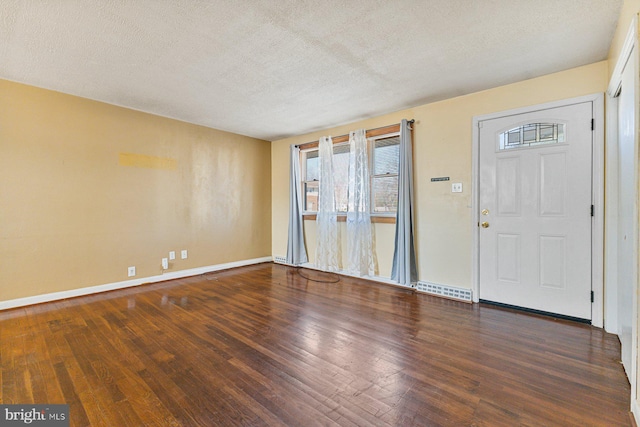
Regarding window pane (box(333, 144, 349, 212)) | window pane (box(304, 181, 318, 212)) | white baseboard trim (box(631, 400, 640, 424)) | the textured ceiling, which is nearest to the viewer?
white baseboard trim (box(631, 400, 640, 424))

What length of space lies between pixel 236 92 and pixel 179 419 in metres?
3.35

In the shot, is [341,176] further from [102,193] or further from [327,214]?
[102,193]

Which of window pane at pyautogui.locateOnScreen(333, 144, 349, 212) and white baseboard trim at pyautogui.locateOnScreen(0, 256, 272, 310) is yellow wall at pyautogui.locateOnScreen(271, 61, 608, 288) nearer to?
window pane at pyautogui.locateOnScreen(333, 144, 349, 212)

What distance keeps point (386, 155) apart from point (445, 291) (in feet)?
7.22

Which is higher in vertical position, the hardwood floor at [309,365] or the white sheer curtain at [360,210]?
the white sheer curtain at [360,210]

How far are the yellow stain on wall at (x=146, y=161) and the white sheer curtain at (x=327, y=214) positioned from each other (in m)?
2.54

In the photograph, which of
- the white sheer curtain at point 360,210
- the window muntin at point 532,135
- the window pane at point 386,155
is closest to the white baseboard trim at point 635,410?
the window muntin at point 532,135

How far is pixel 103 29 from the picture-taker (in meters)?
2.27

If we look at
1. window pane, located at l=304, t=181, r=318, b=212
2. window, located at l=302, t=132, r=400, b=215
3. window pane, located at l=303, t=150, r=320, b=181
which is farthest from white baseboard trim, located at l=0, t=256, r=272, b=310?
window, located at l=302, t=132, r=400, b=215

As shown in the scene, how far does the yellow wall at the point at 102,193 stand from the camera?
3279 millimetres

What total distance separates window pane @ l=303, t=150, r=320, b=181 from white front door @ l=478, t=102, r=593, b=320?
2.92 metres

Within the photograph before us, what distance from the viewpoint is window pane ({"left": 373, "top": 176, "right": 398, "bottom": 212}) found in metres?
4.37

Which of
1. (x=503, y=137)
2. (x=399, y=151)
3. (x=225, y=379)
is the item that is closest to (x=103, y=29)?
(x=225, y=379)

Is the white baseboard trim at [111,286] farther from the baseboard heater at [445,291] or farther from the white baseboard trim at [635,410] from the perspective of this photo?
the white baseboard trim at [635,410]
